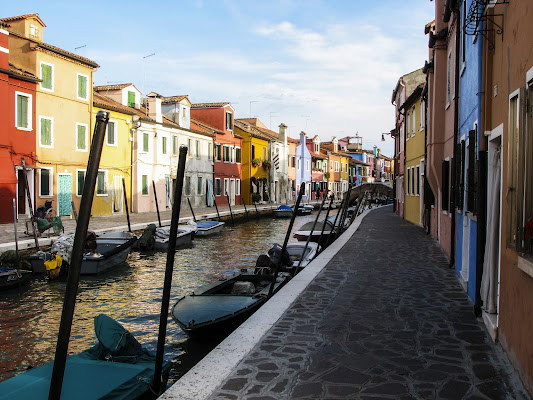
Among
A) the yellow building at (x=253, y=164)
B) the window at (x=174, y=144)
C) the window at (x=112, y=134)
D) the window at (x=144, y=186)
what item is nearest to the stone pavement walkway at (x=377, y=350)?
the window at (x=112, y=134)

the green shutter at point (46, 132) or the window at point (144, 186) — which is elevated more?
the green shutter at point (46, 132)

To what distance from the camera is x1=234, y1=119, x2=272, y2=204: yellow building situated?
47250mm

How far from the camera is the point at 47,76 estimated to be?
24531mm

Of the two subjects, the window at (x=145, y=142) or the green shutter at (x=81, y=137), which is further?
the window at (x=145, y=142)

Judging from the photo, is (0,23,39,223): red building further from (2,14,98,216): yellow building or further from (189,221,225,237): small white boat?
(189,221,225,237): small white boat

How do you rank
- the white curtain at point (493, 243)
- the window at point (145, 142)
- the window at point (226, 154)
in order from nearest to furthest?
the white curtain at point (493, 243) → the window at point (145, 142) → the window at point (226, 154)

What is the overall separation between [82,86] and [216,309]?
73.4ft

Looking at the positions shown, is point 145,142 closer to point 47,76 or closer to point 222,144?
point 47,76

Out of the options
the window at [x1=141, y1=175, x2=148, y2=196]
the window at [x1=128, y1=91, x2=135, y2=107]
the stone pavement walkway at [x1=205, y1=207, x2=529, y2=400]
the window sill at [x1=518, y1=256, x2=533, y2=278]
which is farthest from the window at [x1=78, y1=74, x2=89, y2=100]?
the window sill at [x1=518, y1=256, x2=533, y2=278]

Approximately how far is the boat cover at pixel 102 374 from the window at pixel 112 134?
25051 millimetres

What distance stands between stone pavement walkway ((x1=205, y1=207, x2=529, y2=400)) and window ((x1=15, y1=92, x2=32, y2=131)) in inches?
754

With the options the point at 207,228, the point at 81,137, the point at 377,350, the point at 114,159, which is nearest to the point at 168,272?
the point at 377,350

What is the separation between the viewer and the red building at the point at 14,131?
842 inches

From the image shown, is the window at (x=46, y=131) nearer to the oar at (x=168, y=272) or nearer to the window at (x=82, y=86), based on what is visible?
the window at (x=82, y=86)
